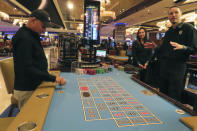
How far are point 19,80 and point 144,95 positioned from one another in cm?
141

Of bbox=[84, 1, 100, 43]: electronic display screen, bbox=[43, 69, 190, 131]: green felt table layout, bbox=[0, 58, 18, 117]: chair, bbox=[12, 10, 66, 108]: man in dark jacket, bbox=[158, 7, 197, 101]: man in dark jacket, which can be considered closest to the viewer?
bbox=[43, 69, 190, 131]: green felt table layout

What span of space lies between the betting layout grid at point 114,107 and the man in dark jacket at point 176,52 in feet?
3.11

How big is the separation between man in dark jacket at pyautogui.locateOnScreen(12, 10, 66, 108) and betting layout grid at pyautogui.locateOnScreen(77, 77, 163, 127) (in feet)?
1.26

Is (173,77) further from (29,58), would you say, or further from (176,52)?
(29,58)

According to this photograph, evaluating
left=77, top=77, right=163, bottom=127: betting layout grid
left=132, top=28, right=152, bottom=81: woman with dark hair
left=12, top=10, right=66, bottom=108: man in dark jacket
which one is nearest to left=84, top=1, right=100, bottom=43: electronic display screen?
left=132, top=28, right=152, bottom=81: woman with dark hair

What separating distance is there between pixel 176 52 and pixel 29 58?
1957mm

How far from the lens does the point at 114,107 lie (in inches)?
44.9

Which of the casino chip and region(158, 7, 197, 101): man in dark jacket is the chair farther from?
region(158, 7, 197, 101): man in dark jacket

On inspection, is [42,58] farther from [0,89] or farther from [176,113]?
[0,89]

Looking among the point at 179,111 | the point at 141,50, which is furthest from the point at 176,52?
the point at 179,111

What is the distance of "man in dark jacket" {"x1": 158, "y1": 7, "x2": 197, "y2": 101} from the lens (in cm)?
189

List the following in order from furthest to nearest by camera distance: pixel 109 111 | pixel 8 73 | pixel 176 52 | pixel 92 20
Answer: pixel 92 20 → pixel 176 52 → pixel 8 73 → pixel 109 111

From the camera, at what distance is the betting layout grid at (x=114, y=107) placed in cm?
97

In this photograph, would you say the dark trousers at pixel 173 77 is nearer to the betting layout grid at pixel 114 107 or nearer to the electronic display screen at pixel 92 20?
the betting layout grid at pixel 114 107
